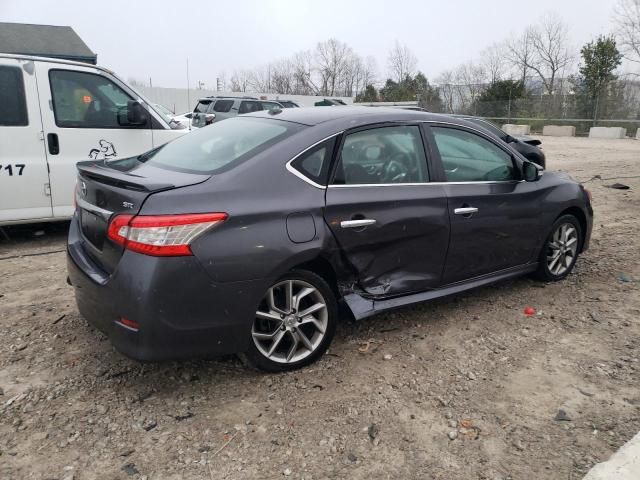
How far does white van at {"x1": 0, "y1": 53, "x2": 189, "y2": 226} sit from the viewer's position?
18.0 feet

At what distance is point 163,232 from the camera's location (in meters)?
2.70

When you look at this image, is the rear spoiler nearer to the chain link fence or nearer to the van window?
the van window

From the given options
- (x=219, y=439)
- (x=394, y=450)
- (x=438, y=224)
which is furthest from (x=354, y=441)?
(x=438, y=224)

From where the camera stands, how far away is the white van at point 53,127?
215 inches

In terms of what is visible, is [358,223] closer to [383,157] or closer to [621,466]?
[383,157]

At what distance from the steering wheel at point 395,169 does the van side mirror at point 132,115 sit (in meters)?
3.60

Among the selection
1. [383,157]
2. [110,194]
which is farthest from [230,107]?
[110,194]

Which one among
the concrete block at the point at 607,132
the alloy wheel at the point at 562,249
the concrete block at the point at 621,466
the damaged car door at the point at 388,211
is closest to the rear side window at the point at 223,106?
the alloy wheel at the point at 562,249

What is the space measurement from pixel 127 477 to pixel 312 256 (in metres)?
1.49

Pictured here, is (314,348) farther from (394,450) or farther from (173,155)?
(173,155)

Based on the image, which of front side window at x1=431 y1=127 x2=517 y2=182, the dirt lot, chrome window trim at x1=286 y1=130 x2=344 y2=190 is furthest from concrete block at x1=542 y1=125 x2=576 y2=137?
chrome window trim at x1=286 y1=130 x2=344 y2=190

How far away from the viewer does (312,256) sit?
314cm

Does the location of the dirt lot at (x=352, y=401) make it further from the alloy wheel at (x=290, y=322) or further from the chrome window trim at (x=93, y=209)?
the chrome window trim at (x=93, y=209)

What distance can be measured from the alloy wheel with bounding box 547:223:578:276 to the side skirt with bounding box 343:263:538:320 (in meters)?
0.35
